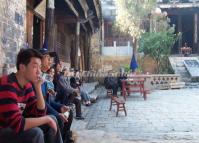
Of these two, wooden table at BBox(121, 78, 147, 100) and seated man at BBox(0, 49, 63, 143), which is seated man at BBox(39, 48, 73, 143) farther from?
wooden table at BBox(121, 78, 147, 100)

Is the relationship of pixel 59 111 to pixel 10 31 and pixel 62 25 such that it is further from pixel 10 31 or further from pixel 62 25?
pixel 62 25

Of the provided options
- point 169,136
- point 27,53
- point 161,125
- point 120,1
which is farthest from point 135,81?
point 120,1

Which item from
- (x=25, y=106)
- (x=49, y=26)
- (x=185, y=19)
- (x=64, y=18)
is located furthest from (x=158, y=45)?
(x=25, y=106)

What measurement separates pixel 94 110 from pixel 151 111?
1545mm

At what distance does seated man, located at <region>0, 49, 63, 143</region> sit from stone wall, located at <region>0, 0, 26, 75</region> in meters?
1.62

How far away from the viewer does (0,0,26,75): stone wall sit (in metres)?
5.17

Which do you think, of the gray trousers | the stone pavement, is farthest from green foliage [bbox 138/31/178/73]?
the gray trousers

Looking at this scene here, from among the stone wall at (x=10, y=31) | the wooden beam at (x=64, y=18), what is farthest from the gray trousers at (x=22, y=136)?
the wooden beam at (x=64, y=18)

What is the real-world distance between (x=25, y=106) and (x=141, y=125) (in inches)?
190

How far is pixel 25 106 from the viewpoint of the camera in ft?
12.2

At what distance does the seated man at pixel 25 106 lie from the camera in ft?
10.7

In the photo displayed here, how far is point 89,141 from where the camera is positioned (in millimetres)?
6203

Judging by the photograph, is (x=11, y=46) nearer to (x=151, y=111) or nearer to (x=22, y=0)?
(x=22, y=0)

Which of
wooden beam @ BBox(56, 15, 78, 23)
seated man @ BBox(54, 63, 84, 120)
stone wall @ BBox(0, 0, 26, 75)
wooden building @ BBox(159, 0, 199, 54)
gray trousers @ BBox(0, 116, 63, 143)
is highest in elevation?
wooden building @ BBox(159, 0, 199, 54)
